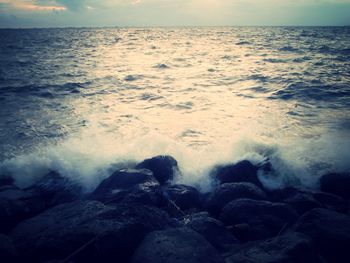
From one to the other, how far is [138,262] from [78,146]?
5.00 m

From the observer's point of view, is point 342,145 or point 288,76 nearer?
point 342,145

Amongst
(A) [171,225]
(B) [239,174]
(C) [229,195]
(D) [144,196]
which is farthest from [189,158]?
(A) [171,225]

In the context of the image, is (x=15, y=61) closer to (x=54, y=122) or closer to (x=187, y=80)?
(x=187, y=80)

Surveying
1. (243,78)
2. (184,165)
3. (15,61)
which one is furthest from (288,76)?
(15,61)

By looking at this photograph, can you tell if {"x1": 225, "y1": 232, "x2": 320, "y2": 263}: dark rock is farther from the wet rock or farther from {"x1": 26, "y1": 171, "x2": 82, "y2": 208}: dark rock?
{"x1": 26, "y1": 171, "x2": 82, "y2": 208}: dark rock

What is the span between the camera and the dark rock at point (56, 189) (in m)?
5.16

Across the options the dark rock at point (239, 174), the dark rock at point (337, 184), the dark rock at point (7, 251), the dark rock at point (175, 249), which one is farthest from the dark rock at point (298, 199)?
the dark rock at point (7, 251)

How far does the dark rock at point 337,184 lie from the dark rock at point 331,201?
43 cm

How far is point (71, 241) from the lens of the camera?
3.25m

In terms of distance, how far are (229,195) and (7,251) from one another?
3042 millimetres

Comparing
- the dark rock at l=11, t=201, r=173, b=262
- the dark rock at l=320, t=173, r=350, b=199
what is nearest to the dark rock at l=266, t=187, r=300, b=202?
the dark rock at l=320, t=173, r=350, b=199

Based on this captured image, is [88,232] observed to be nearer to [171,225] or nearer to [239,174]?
[171,225]

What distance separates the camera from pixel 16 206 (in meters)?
4.23

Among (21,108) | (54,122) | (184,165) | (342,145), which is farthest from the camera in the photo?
(21,108)
